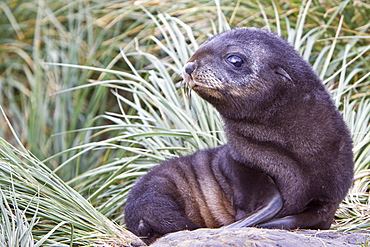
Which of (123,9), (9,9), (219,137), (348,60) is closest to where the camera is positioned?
(219,137)

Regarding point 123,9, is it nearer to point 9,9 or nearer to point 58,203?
point 9,9

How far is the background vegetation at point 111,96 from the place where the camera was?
356 cm

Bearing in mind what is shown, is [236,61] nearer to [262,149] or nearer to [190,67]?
[190,67]

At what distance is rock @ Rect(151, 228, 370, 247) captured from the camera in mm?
2887

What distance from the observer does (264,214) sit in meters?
3.38

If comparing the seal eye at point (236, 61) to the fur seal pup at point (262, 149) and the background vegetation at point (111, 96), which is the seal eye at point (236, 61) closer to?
the fur seal pup at point (262, 149)

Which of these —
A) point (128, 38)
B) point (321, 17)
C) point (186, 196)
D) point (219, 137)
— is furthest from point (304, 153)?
point (128, 38)

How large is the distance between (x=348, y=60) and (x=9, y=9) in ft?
12.9

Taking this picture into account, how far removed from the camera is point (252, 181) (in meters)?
3.56

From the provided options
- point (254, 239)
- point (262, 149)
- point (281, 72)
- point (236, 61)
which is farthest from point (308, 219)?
point (236, 61)

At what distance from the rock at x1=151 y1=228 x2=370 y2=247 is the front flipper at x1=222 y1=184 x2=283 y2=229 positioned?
0.71ft

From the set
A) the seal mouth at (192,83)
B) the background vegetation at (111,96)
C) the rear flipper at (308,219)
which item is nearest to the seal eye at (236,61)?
the seal mouth at (192,83)

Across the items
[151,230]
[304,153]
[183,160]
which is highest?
[304,153]

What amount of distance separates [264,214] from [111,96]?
3943mm
